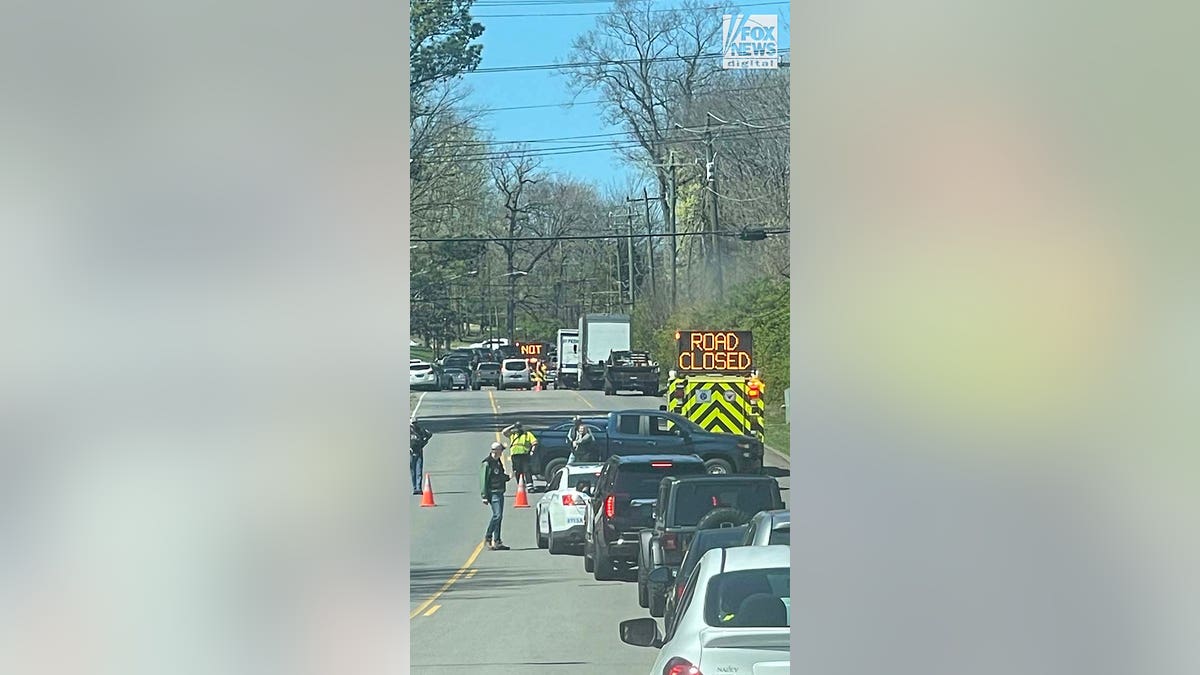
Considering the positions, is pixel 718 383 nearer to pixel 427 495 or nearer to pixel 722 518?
pixel 722 518

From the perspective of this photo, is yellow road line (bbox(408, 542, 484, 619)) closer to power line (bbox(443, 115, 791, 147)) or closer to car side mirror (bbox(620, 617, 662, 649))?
car side mirror (bbox(620, 617, 662, 649))

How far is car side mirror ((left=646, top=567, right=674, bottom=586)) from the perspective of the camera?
256 cm

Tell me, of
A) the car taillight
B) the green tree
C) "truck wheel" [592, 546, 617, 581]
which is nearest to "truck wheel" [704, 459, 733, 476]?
"truck wheel" [592, 546, 617, 581]

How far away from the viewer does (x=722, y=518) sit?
2572mm

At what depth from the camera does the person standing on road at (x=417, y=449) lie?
255 centimetres

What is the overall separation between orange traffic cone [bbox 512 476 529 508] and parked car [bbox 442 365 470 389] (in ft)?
0.83
